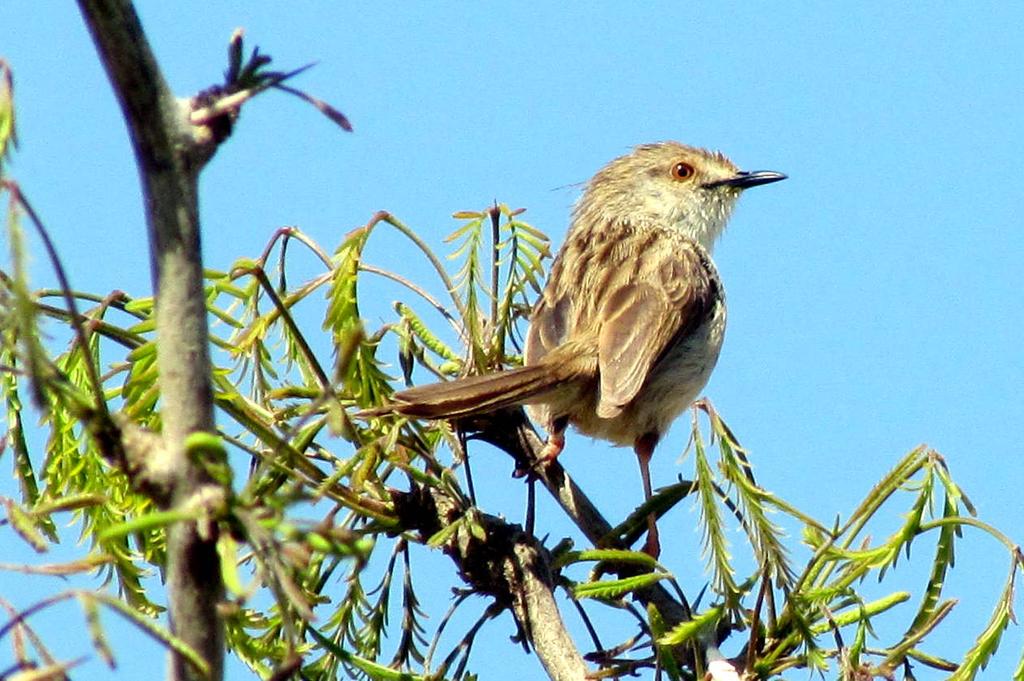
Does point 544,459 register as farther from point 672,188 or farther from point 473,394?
point 672,188

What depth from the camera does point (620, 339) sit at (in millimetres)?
5965

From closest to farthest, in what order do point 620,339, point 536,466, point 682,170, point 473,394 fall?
point 473,394
point 536,466
point 620,339
point 682,170

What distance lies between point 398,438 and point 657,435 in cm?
252

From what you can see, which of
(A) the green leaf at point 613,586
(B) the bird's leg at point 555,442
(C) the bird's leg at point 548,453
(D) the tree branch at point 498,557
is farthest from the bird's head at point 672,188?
(A) the green leaf at point 613,586

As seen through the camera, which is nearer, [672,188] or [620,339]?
[620,339]

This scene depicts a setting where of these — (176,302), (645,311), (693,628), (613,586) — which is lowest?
(176,302)

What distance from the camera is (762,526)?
3322mm

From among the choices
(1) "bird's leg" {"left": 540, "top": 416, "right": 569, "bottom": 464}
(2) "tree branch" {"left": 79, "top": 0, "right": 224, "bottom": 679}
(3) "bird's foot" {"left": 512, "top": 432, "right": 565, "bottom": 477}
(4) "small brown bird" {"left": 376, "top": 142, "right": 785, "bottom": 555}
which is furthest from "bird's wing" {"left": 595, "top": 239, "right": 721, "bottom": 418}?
(2) "tree branch" {"left": 79, "top": 0, "right": 224, "bottom": 679}

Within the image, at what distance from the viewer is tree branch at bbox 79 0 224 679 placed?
58.3 inches

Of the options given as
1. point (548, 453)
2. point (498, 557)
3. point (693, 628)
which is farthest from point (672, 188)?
point (693, 628)

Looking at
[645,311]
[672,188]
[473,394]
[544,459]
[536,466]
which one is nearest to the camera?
[473,394]

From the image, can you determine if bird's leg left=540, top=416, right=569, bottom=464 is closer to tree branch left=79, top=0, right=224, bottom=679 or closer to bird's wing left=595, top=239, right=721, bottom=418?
bird's wing left=595, top=239, right=721, bottom=418

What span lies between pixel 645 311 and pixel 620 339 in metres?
0.31

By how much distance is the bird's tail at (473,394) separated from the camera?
148 inches
